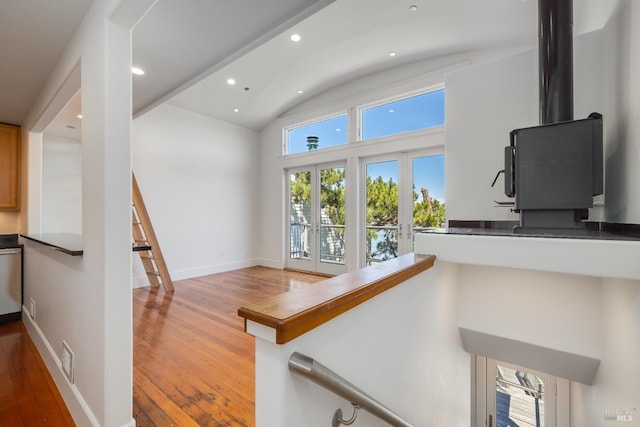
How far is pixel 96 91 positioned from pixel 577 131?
9.28 ft

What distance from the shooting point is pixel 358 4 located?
10.0ft

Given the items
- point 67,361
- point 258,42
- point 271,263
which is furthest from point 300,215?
point 67,361

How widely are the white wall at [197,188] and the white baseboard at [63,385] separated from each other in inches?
79.4

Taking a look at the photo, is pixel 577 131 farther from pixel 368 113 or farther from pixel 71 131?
pixel 71 131

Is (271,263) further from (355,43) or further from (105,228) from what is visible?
(105,228)

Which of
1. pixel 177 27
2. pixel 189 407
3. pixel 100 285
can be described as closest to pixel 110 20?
pixel 177 27

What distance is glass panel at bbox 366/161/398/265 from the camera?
184 inches

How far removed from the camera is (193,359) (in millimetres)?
2406

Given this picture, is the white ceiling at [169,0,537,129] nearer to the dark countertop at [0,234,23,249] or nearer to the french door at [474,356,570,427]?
the dark countertop at [0,234,23,249]

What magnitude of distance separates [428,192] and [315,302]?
12.8 ft

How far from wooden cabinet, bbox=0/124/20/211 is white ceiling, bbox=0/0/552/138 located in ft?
0.78

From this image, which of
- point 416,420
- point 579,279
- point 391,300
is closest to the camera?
point 391,300

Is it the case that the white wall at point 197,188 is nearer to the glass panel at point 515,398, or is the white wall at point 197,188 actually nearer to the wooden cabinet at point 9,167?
the wooden cabinet at point 9,167

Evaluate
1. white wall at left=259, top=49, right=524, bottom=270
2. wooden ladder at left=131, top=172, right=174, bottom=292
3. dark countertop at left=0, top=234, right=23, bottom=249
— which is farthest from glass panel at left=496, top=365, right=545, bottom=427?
dark countertop at left=0, top=234, right=23, bottom=249
